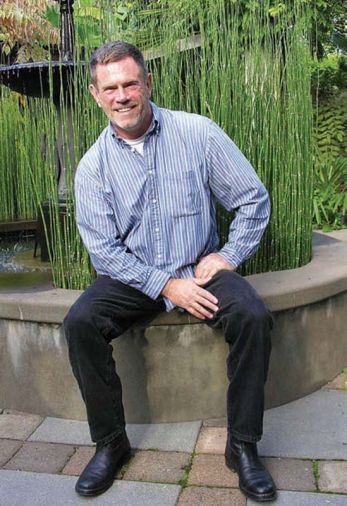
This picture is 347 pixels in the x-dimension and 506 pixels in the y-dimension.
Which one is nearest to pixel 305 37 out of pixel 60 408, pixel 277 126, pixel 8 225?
pixel 277 126

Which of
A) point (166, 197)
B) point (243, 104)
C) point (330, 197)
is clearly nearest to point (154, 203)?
point (166, 197)

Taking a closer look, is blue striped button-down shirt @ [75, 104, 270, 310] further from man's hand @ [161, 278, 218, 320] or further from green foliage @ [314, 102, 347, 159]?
green foliage @ [314, 102, 347, 159]

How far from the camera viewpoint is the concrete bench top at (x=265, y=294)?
97.8 inches

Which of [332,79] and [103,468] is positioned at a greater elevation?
[332,79]

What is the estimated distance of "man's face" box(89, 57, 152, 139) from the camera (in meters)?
2.23

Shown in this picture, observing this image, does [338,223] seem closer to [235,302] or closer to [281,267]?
[281,267]

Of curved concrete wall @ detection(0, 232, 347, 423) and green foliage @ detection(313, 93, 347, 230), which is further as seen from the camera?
green foliage @ detection(313, 93, 347, 230)

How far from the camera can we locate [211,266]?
7.42 ft

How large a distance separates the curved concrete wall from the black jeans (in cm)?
24

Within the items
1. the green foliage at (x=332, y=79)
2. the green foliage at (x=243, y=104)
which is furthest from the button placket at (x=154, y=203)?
the green foliage at (x=332, y=79)

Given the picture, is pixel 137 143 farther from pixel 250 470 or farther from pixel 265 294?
pixel 250 470

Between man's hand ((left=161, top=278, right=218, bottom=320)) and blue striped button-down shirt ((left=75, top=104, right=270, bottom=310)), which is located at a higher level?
blue striped button-down shirt ((left=75, top=104, right=270, bottom=310))

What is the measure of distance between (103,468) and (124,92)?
4.29 feet

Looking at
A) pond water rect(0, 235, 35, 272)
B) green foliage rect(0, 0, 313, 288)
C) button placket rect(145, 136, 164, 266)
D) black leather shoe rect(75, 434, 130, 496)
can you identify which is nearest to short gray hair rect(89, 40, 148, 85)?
button placket rect(145, 136, 164, 266)
